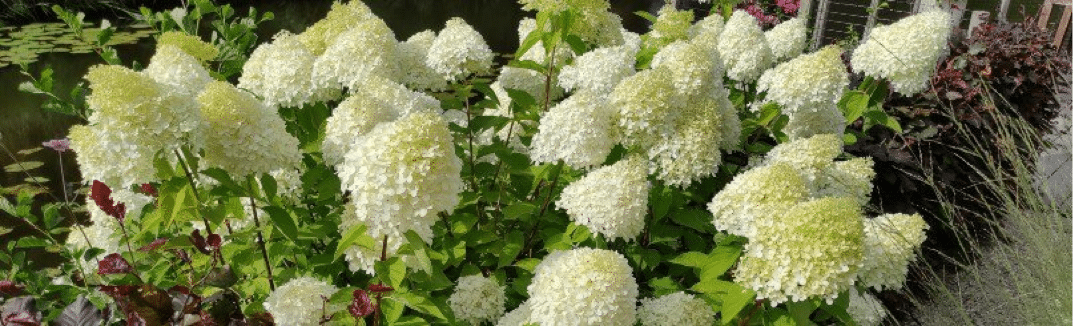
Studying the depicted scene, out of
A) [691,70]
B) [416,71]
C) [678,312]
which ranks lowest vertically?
[678,312]

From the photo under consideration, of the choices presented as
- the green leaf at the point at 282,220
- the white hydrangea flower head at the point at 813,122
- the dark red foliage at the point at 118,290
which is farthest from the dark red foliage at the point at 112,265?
the white hydrangea flower head at the point at 813,122

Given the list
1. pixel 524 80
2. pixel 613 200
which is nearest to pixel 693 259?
pixel 613 200

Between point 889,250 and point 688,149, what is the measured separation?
0.61 m

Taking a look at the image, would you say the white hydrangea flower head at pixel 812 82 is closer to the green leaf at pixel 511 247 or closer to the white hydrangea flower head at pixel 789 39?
the white hydrangea flower head at pixel 789 39

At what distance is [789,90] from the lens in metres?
2.94

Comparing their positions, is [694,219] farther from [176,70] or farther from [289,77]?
[176,70]

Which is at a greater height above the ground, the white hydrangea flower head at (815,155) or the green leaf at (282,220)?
the green leaf at (282,220)

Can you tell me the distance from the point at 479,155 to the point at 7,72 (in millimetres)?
7730

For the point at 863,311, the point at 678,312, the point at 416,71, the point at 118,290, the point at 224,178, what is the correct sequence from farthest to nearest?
the point at 416,71 < the point at 863,311 < the point at 678,312 < the point at 224,178 < the point at 118,290

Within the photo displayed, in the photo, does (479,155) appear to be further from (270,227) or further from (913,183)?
(913,183)

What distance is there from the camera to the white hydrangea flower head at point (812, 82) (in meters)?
2.89

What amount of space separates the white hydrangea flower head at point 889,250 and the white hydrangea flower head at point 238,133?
155 cm

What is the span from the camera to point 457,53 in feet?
9.04

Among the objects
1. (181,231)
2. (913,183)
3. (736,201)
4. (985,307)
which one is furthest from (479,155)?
(913,183)
